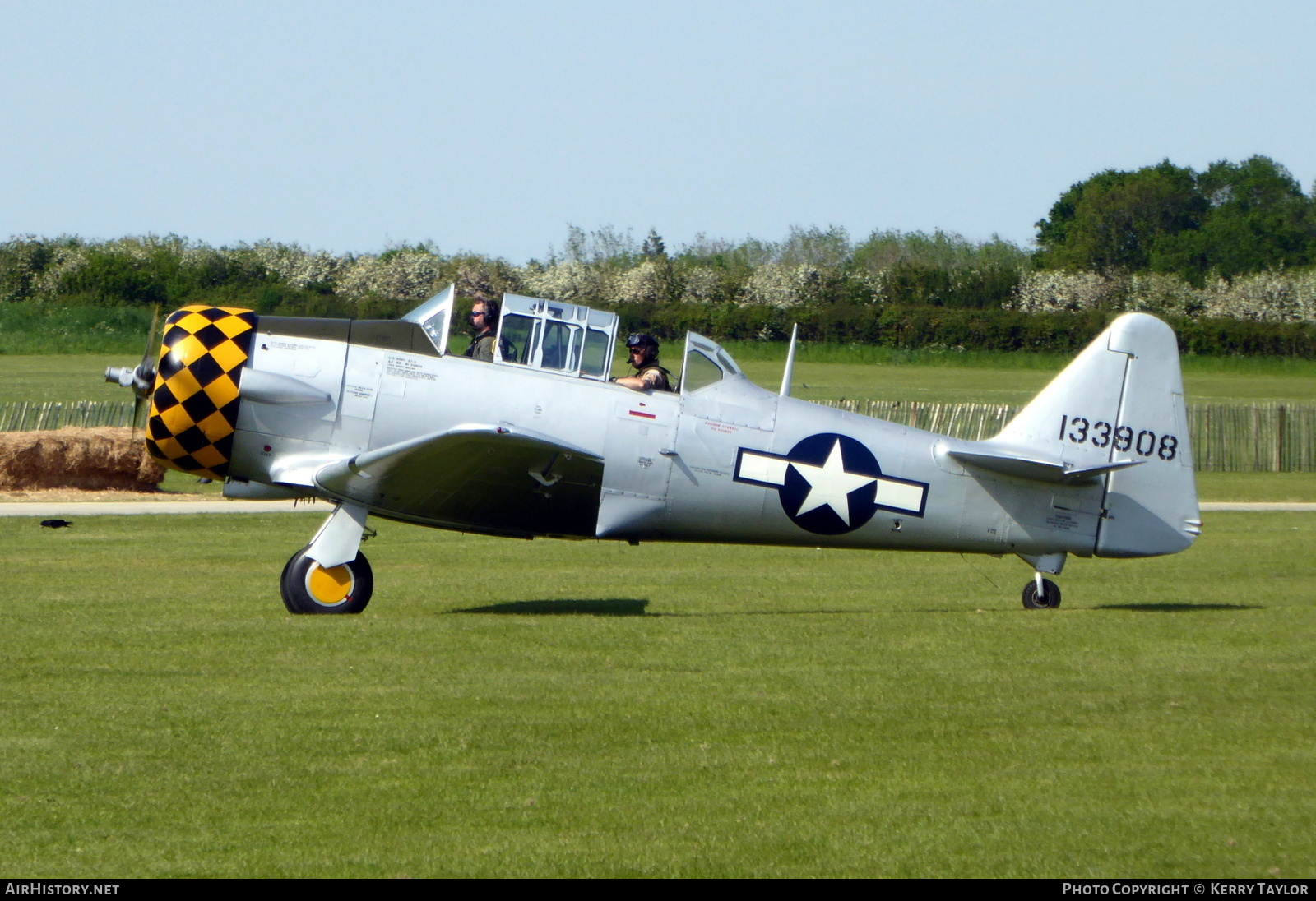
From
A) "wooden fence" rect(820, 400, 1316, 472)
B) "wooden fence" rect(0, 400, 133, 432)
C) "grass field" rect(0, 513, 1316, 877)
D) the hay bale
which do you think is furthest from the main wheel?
"wooden fence" rect(820, 400, 1316, 472)

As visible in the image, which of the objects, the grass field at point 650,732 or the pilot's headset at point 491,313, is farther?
the pilot's headset at point 491,313

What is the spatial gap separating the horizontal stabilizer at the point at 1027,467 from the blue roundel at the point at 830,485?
80 cm

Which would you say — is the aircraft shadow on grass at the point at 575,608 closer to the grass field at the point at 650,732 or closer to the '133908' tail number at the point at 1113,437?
the grass field at the point at 650,732

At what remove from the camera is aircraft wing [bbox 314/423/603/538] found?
983 centimetres

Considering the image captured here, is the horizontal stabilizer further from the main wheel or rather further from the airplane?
the main wheel

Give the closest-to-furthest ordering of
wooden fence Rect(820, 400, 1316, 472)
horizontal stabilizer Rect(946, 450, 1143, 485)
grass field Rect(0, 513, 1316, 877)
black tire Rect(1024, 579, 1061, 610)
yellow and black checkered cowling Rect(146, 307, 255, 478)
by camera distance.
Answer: grass field Rect(0, 513, 1316, 877), yellow and black checkered cowling Rect(146, 307, 255, 478), horizontal stabilizer Rect(946, 450, 1143, 485), black tire Rect(1024, 579, 1061, 610), wooden fence Rect(820, 400, 1316, 472)

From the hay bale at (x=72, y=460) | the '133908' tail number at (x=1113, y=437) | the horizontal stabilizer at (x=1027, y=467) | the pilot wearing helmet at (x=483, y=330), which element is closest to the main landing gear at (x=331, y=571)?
the pilot wearing helmet at (x=483, y=330)

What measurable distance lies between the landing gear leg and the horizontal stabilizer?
913 mm

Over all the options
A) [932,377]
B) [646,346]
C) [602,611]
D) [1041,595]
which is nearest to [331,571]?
[602,611]

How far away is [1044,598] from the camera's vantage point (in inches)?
454

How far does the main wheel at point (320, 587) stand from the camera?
10.4m

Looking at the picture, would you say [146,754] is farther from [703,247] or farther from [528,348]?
[703,247]

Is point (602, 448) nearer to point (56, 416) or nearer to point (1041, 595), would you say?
point (1041, 595)

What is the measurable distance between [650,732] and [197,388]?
4883 millimetres
